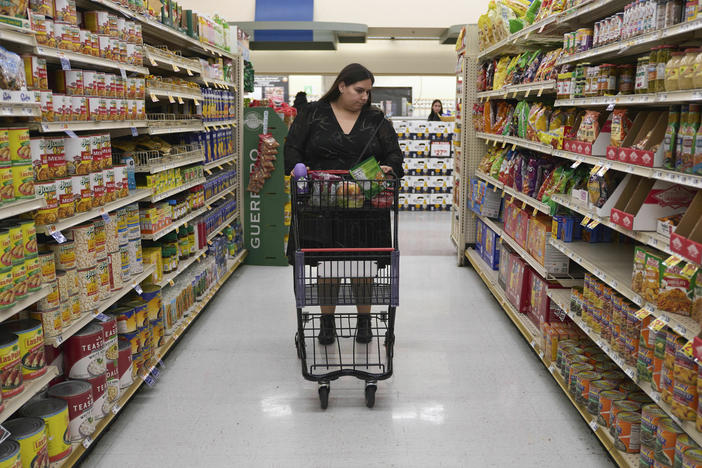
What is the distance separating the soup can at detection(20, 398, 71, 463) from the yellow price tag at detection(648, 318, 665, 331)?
2.30 m

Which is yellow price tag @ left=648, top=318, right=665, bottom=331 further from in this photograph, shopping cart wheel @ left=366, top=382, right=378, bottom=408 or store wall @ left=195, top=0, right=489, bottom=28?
store wall @ left=195, top=0, right=489, bottom=28

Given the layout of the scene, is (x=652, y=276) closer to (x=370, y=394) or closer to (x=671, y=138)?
(x=671, y=138)

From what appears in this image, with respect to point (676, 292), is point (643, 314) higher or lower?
lower

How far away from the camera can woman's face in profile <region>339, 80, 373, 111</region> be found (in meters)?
3.63

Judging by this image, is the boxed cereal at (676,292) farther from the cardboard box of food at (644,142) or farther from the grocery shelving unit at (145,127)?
the grocery shelving unit at (145,127)

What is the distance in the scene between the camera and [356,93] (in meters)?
3.65

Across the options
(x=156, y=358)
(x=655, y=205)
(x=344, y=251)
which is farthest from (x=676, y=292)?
(x=156, y=358)

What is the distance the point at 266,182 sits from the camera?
636 centimetres

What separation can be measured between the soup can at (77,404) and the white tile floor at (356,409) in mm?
233

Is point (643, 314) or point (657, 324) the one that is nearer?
point (657, 324)

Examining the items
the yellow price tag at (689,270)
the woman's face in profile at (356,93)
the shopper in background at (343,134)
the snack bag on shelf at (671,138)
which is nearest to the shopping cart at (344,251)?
the shopper in background at (343,134)

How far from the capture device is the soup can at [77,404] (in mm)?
2619

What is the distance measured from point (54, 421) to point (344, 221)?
169cm

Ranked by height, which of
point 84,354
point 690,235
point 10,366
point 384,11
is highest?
point 384,11
